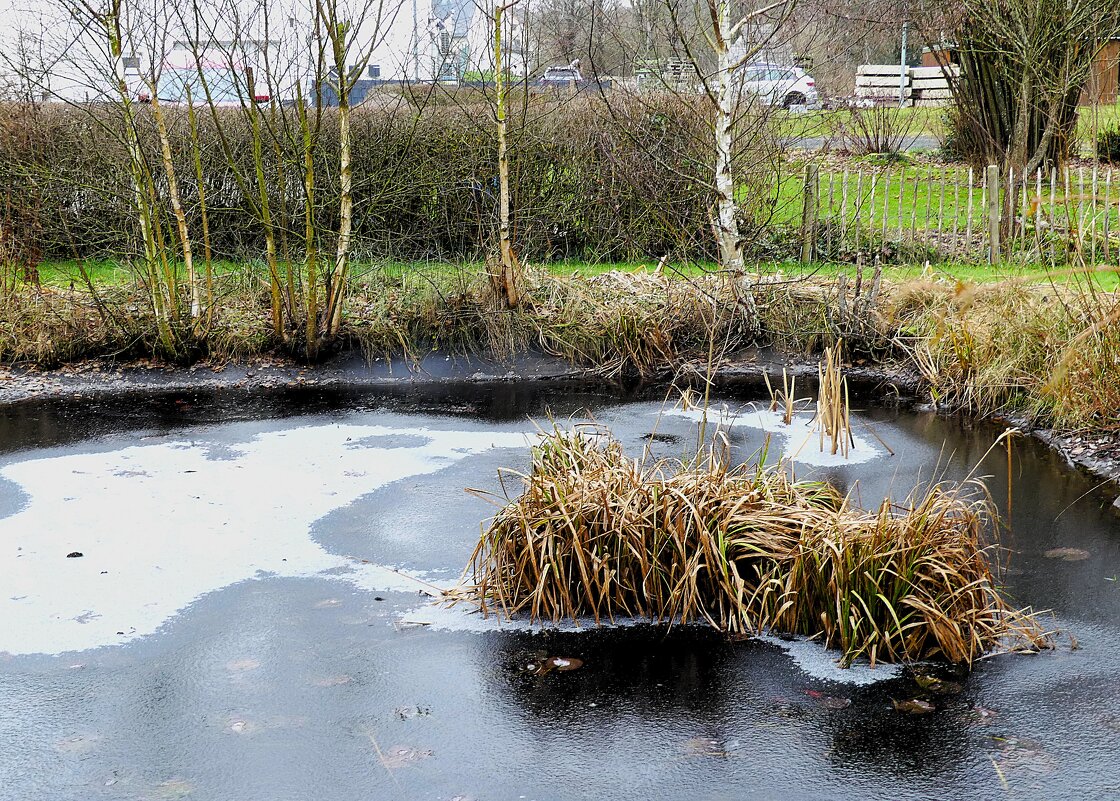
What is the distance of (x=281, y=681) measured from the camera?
17.2 feet

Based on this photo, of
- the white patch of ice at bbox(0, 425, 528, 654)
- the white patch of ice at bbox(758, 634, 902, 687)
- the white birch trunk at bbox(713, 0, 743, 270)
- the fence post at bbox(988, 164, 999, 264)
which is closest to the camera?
the white patch of ice at bbox(758, 634, 902, 687)

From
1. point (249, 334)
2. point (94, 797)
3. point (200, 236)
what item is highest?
point (200, 236)

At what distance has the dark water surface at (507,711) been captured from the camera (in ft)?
14.3

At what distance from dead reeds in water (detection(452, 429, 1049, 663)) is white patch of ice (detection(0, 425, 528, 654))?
0.97 meters

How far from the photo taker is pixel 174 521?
7.49 m

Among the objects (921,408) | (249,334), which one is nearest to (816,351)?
(921,408)

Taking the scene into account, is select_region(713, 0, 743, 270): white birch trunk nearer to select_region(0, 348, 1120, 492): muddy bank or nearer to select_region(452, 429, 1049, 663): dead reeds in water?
select_region(0, 348, 1120, 492): muddy bank

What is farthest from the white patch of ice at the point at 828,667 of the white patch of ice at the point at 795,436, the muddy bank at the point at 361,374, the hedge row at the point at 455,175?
the hedge row at the point at 455,175

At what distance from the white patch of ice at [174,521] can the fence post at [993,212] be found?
8404mm

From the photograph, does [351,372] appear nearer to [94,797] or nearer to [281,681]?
[281,681]

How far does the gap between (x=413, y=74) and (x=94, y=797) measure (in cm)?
1028

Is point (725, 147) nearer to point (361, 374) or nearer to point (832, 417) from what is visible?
point (832, 417)

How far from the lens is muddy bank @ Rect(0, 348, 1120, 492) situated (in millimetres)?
11664

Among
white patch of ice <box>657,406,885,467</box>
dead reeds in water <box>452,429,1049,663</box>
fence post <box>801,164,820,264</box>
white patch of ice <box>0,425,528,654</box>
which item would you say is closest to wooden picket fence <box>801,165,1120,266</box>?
fence post <box>801,164,820,264</box>
